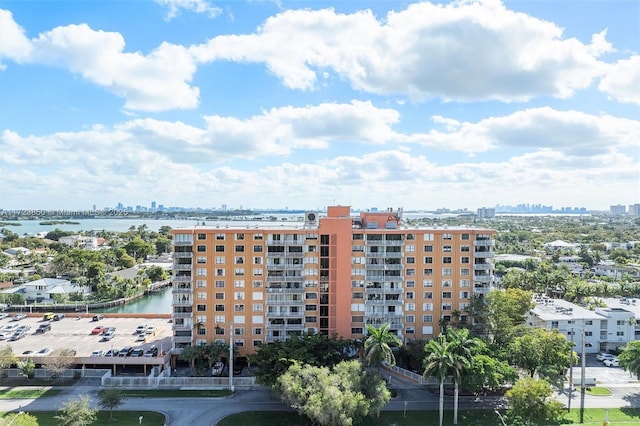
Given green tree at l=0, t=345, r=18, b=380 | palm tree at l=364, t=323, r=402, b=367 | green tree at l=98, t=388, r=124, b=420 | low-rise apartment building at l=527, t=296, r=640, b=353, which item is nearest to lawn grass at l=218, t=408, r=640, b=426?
palm tree at l=364, t=323, r=402, b=367

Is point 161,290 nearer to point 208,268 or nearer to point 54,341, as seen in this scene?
point 54,341

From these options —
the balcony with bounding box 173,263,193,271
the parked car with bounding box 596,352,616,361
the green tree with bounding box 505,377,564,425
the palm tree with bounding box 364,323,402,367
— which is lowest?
the parked car with bounding box 596,352,616,361

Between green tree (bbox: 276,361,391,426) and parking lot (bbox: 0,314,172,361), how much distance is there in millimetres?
26066

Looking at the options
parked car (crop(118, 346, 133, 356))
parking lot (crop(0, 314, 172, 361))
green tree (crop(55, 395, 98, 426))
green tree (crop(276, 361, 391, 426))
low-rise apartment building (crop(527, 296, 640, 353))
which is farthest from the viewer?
low-rise apartment building (crop(527, 296, 640, 353))

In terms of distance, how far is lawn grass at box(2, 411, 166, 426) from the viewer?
140 feet

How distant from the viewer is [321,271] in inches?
2343

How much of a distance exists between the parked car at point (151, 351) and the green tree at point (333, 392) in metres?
22.6

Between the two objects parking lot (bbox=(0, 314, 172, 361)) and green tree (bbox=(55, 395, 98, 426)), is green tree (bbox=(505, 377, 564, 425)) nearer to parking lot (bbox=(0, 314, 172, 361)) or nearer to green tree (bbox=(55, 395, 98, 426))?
green tree (bbox=(55, 395, 98, 426))

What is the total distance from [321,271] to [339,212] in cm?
974

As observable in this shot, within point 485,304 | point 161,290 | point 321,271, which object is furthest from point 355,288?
point 161,290

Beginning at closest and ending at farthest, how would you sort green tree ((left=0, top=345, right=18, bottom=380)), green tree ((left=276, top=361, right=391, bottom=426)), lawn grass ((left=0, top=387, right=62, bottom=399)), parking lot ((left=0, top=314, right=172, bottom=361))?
green tree ((left=276, top=361, right=391, bottom=426))
lawn grass ((left=0, top=387, right=62, bottom=399))
green tree ((left=0, top=345, right=18, bottom=380))
parking lot ((left=0, top=314, right=172, bottom=361))

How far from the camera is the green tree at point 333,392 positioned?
37469mm

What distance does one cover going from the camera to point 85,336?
65375 mm

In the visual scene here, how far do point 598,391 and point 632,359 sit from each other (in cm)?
548
